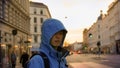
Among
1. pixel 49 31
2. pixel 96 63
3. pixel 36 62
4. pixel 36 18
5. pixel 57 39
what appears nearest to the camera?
pixel 36 62

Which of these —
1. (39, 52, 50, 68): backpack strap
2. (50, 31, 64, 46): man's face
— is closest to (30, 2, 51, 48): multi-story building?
(50, 31, 64, 46): man's face

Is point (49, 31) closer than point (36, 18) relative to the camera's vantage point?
Yes

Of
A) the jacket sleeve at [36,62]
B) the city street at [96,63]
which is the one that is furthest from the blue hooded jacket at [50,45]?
the city street at [96,63]

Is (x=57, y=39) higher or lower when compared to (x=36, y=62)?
higher

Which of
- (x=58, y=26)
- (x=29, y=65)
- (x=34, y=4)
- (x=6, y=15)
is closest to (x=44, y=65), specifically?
(x=29, y=65)

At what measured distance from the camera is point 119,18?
389 ft

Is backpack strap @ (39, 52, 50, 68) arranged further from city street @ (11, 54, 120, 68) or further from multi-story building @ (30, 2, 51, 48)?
multi-story building @ (30, 2, 51, 48)

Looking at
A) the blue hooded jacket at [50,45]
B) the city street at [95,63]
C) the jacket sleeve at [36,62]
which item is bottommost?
the city street at [95,63]

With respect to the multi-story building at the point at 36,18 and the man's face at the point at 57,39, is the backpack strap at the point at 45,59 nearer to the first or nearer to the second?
the man's face at the point at 57,39

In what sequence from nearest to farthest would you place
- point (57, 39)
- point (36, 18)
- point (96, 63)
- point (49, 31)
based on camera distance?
point (49, 31) → point (57, 39) → point (96, 63) → point (36, 18)

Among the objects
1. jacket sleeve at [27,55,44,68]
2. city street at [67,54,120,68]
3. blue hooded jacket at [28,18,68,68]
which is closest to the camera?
jacket sleeve at [27,55,44,68]

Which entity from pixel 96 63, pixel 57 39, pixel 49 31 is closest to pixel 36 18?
pixel 96 63

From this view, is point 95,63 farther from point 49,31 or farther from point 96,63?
point 49,31

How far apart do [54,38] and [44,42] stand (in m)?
0.12
